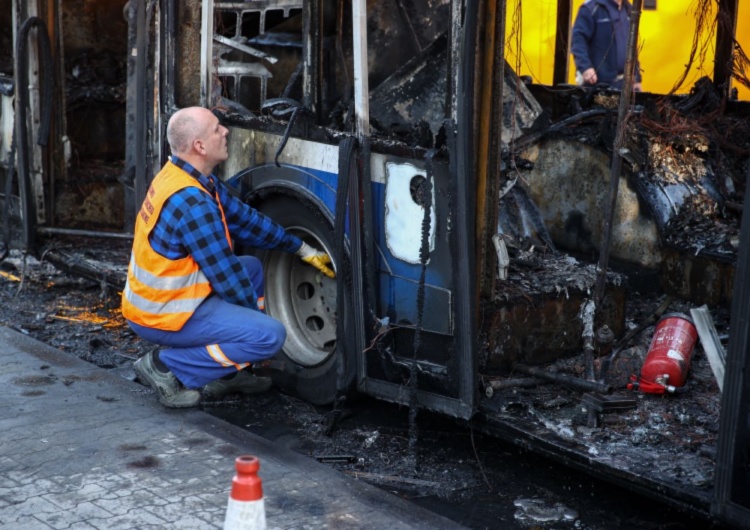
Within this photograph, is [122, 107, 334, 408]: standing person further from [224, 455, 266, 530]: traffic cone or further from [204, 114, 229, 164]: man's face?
[224, 455, 266, 530]: traffic cone

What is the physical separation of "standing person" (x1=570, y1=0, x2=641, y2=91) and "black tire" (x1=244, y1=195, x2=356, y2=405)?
3.68m

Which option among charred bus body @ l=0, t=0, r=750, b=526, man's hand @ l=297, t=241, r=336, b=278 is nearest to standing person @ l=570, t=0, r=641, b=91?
charred bus body @ l=0, t=0, r=750, b=526

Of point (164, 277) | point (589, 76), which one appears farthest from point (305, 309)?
point (589, 76)

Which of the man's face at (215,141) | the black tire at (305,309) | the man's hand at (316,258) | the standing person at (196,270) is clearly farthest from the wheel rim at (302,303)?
the man's face at (215,141)

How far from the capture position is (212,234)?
489 centimetres

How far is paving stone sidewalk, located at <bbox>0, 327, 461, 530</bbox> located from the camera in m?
3.96

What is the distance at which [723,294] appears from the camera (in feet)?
19.0

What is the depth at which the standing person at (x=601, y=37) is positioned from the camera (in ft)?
27.8

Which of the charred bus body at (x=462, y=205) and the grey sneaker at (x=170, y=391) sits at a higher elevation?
the charred bus body at (x=462, y=205)

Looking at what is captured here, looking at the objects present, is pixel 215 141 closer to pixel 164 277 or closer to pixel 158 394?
pixel 164 277

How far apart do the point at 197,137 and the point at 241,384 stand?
1291 mm

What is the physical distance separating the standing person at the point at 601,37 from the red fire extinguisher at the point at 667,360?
3718 millimetres

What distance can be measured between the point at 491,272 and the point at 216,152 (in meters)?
1.41

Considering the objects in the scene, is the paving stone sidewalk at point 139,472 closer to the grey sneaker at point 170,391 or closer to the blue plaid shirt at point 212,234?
the grey sneaker at point 170,391
